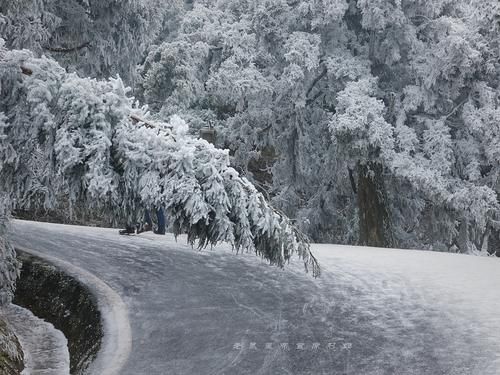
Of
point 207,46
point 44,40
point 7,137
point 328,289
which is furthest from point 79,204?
point 207,46

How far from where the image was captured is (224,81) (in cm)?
1661

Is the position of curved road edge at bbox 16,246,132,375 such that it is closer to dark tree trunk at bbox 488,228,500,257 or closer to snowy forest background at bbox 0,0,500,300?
snowy forest background at bbox 0,0,500,300

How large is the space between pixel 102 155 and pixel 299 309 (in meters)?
3.11

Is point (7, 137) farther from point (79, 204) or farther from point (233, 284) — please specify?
point (233, 284)

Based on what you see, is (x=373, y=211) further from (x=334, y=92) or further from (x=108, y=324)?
(x=108, y=324)

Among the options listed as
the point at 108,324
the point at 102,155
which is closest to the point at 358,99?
the point at 108,324

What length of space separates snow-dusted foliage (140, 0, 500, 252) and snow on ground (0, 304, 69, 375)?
8012mm

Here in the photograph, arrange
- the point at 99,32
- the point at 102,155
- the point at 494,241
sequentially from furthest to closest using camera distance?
the point at 494,241 < the point at 99,32 < the point at 102,155

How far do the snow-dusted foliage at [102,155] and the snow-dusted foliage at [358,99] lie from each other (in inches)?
325

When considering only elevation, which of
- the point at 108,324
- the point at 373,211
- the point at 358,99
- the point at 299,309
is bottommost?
the point at 108,324

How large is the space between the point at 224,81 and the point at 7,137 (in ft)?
35.2

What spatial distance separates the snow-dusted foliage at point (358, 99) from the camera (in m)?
14.6

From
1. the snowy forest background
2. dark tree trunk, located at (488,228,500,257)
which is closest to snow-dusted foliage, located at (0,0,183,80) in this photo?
the snowy forest background

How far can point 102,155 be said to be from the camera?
19.9 feet
